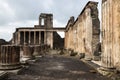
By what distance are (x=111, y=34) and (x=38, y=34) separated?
127 ft

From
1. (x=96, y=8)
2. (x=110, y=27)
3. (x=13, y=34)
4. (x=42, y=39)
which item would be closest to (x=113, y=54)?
(x=110, y=27)

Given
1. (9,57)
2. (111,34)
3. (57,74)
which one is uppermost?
(111,34)

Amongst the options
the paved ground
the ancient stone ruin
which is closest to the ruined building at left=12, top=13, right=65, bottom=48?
the ancient stone ruin

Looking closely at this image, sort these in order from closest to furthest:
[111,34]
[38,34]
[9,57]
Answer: [111,34]
[9,57]
[38,34]

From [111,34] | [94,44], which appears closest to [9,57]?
[111,34]

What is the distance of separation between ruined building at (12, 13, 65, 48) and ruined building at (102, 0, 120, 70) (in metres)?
35.0

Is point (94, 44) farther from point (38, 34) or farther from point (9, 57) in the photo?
point (38, 34)

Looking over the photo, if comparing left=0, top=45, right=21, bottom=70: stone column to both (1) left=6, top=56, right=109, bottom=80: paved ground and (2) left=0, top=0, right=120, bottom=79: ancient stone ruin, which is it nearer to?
(2) left=0, top=0, right=120, bottom=79: ancient stone ruin

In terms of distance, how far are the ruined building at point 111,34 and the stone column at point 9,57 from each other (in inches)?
176

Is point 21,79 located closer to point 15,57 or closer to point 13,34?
point 15,57

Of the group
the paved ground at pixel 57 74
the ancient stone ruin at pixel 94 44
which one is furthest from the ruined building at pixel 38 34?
the paved ground at pixel 57 74

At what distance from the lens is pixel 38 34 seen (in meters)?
48.3

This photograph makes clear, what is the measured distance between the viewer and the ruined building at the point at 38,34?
46156 millimetres

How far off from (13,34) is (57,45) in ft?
34.1
